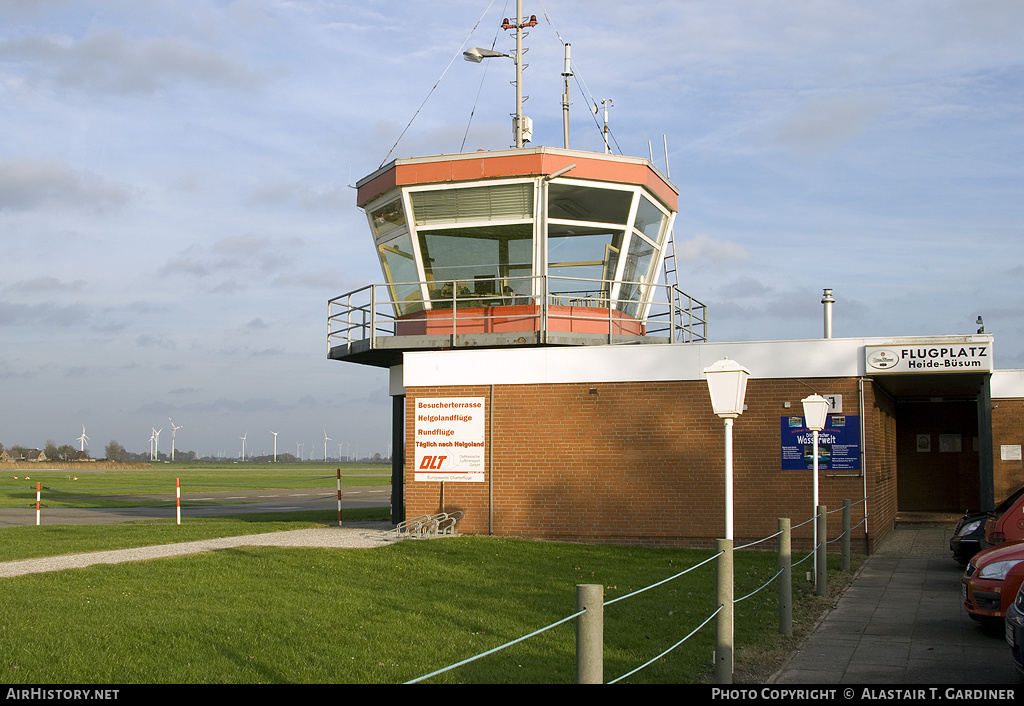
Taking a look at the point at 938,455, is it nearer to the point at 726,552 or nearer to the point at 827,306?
the point at 827,306

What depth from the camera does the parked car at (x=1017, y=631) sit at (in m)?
6.84

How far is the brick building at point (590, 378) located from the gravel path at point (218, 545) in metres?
1.40

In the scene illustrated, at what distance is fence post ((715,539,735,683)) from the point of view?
714 centimetres

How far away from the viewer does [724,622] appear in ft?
23.8

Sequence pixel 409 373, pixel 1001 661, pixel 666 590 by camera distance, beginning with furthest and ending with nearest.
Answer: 1. pixel 409 373
2. pixel 666 590
3. pixel 1001 661

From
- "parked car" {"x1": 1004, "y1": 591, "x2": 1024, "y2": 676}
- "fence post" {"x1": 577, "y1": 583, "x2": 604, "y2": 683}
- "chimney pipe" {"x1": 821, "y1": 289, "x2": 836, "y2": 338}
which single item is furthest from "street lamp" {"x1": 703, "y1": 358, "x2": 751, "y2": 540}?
"chimney pipe" {"x1": 821, "y1": 289, "x2": 836, "y2": 338}

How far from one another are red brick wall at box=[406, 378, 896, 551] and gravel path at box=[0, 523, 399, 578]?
4.69 feet

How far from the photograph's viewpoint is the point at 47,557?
15.4 meters

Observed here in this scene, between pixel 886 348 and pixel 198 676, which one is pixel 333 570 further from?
pixel 886 348

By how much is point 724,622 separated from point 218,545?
11873 millimetres

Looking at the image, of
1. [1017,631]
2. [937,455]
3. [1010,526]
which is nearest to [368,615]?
[1017,631]

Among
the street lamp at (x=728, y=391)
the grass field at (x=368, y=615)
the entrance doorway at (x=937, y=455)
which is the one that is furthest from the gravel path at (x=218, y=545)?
the entrance doorway at (x=937, y=455)

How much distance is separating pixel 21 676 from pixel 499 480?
11.5 meters

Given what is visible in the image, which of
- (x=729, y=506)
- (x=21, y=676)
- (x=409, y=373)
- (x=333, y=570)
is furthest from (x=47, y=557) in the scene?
(x=729, y=506)
